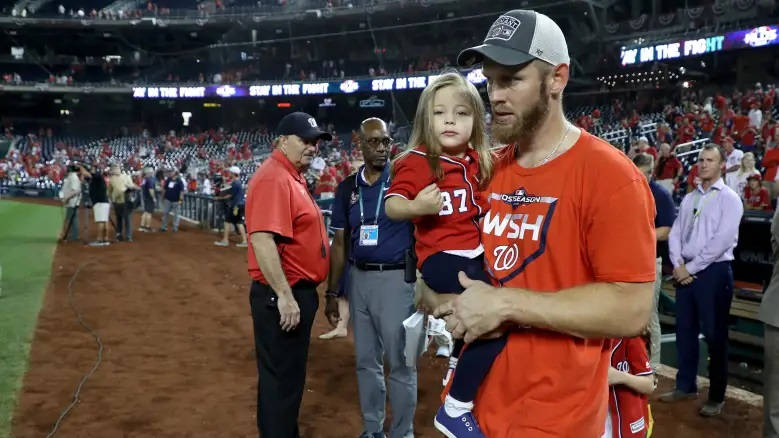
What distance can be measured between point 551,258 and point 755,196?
833 centimetres

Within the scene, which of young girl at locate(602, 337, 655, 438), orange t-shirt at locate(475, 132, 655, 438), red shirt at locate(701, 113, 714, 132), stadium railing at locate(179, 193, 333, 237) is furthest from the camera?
stadium railing at locate(179, 193, 333, 237)

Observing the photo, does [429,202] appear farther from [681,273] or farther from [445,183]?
[681,273]

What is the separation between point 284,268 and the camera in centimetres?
364

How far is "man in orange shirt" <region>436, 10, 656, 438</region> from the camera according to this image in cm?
159

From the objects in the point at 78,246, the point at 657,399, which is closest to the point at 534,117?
the point at 657,399

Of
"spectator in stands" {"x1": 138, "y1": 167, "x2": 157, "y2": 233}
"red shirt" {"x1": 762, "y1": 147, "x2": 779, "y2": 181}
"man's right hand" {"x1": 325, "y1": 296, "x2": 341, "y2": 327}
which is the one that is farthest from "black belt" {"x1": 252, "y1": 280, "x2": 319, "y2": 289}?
"spectator in stands" {"x1": 138, "y1": 167, "x2": 157, "y2": 233}

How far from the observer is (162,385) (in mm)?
5656

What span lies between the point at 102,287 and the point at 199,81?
37.8 meters

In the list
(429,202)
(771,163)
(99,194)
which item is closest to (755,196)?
(771,163)

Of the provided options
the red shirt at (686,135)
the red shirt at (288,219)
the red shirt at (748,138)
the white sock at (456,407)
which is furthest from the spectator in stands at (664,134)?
the white sock at (456,407)

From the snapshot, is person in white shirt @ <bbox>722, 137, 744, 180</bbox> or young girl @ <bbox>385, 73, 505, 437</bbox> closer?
young girl @ <bbox>385, 73, 505, 437</bbox>

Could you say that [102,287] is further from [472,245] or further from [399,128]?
[399,128]

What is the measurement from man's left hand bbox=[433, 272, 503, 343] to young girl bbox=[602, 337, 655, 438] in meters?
0.68

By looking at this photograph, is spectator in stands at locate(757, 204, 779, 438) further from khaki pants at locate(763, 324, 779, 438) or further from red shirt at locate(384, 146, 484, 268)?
red shirt at locate(384, 146, 484, 268)
